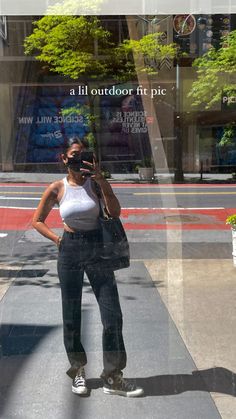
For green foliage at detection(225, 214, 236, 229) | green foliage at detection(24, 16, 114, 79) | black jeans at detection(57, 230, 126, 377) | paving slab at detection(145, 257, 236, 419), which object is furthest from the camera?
green foliage at detection(225, 214, 236, 229)

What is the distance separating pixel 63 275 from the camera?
10.4 feet

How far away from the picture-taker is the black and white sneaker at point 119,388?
10.4 ft

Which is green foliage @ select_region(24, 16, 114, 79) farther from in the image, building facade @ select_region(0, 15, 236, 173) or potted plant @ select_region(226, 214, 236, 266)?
potted plant @ select_region(226, 214, 236, 266)

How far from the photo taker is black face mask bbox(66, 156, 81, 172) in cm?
307

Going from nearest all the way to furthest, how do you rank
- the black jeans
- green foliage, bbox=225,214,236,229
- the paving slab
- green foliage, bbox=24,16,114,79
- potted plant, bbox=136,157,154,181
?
green foliage, bbox=24,16,114,79 → the black jeans → potted plant, bbox=136,157,154,181 → the paving slab → green foliage, bbox=225,214,236,229

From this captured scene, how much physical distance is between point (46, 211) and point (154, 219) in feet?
5.13

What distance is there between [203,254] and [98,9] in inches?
148

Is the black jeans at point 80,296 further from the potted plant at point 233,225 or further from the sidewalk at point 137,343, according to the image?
the potted plant at point 233,225

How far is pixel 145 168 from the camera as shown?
332cm

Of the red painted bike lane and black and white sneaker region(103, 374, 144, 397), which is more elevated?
the red painted bike lane

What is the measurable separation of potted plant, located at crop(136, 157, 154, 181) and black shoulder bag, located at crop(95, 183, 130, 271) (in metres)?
0.35

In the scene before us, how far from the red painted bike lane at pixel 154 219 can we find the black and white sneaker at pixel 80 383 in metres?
0.84

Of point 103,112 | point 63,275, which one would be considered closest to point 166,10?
point 103,112

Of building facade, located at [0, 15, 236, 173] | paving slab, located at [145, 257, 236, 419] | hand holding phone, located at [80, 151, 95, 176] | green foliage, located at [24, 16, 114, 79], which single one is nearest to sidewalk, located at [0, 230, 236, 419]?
paving slab, located at [145, 257, 236, 419]
